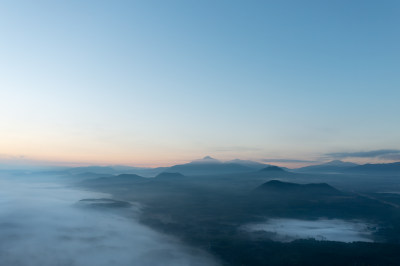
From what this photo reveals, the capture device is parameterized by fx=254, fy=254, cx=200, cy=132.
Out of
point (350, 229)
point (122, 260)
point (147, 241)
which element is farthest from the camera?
point (350, 229)

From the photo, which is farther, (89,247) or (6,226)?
(6,226)

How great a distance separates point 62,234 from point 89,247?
37.1 meters

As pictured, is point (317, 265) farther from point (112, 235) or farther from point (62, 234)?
point (62, 234)

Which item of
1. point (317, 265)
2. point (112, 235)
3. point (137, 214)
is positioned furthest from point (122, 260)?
point (137, 214)

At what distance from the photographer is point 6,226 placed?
15812 cm

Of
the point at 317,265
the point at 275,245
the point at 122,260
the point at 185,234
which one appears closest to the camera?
the point at 317,265

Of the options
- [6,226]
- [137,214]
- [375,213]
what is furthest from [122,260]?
[375,213]

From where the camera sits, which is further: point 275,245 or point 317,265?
point 275,245

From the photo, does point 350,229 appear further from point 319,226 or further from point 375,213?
point 375,213

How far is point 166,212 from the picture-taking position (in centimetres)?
19775

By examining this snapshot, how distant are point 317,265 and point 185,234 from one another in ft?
211

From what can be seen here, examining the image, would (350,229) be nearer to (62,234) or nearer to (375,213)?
(375,213)

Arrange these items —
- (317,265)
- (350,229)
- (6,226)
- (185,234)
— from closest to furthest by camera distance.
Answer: (317,265) → (185,234) → (350,229) → (6,226)

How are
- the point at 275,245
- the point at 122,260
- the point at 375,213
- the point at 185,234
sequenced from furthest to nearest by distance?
the point at 375,213 < the point at 185,234 < the point at 275,245 < the point at 122,260
